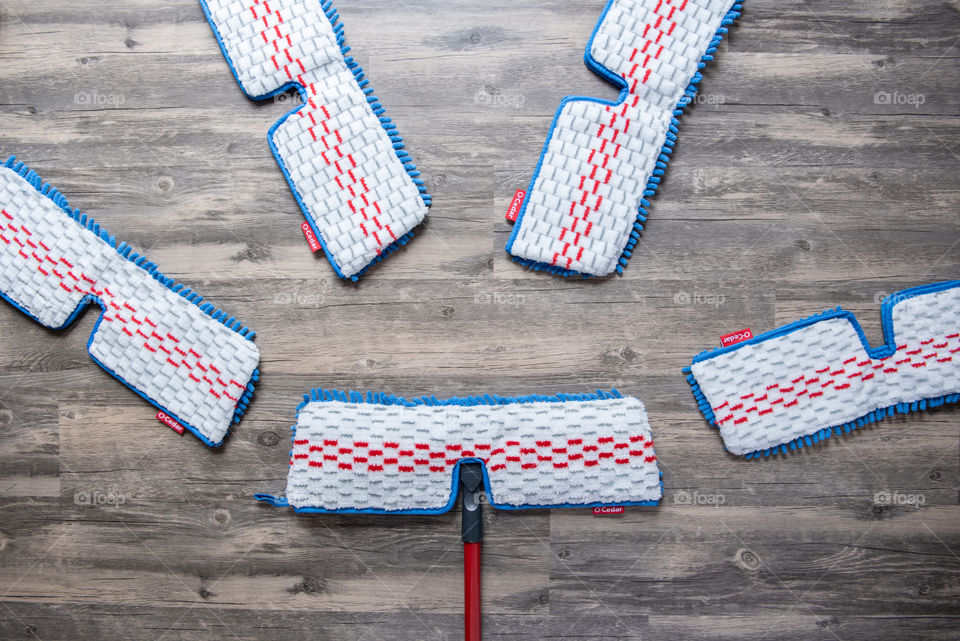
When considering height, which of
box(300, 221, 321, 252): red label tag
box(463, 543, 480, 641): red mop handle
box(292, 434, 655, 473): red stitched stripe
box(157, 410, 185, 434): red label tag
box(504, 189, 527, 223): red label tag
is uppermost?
box(504, 189, 527, 223): red label tag

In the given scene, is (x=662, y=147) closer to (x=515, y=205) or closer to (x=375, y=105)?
(x=515, y=205)

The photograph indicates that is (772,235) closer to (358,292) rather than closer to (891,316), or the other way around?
(891,316)

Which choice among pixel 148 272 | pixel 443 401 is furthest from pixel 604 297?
pixel 148 272

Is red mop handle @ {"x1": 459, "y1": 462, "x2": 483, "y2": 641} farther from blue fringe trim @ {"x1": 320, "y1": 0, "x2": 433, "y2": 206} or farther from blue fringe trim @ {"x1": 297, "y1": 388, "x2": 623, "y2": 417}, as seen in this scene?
blue fringe trim @ {"x1": 320, "y1": 0, "x2": 433, "y2": 206}

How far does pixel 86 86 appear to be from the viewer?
54.2 inches

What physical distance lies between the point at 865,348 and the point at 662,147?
25.9 inches

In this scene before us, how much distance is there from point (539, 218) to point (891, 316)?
0.84 m

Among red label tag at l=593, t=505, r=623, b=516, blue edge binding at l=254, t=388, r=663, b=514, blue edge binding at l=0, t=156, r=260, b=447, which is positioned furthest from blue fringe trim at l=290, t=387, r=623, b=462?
red label tag at l=593, t=505, r=623, b=516

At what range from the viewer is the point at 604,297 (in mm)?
1362

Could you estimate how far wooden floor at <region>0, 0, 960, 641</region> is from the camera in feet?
4.46

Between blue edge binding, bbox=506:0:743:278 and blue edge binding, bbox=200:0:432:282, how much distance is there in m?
0.26

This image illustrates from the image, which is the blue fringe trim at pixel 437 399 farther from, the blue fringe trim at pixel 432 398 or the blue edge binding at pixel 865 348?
the blue edge binding at pixel 865 348

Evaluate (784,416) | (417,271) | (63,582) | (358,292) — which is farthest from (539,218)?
(63,582)

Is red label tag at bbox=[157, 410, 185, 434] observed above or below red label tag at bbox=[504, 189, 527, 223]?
below
